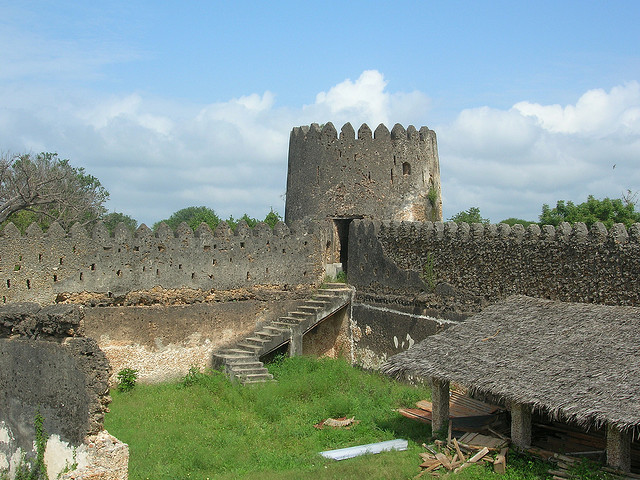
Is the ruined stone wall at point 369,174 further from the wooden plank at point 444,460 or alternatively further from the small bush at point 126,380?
the wooden plank at point 444,460

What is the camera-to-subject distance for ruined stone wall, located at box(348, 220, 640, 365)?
1278cm

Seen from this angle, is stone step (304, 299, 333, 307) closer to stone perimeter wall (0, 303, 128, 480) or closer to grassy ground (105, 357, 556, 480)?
grassy ground (105, 357, 556, 480)

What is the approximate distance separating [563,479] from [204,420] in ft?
23.2

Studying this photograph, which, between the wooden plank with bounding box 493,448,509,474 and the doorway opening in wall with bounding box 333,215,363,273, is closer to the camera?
the wooden plank with bounding box 493,448,509,474

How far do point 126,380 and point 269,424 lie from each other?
14.2 ft

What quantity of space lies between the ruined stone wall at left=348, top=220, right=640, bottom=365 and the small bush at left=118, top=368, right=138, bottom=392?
5.98 metres

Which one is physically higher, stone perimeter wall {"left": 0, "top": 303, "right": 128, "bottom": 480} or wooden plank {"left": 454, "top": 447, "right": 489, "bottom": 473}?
stone perimeter wall {"left": 0, "top": 303, "right": 128, "bottom": 480}

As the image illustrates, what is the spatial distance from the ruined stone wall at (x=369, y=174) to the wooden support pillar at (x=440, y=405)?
7799 mm

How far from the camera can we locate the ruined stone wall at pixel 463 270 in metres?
12.8

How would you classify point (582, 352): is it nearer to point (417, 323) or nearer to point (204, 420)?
point (417, 323)

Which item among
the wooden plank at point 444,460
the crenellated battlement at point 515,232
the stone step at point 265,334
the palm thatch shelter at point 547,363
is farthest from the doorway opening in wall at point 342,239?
the wooden plank at point 444,460

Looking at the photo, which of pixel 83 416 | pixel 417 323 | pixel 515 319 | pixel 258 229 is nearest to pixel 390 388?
pixel 417 323

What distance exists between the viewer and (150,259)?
17281 millimetres

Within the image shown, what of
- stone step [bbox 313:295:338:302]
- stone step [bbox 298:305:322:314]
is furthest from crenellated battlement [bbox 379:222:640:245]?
stone step [bbox 298:305:322:314]
